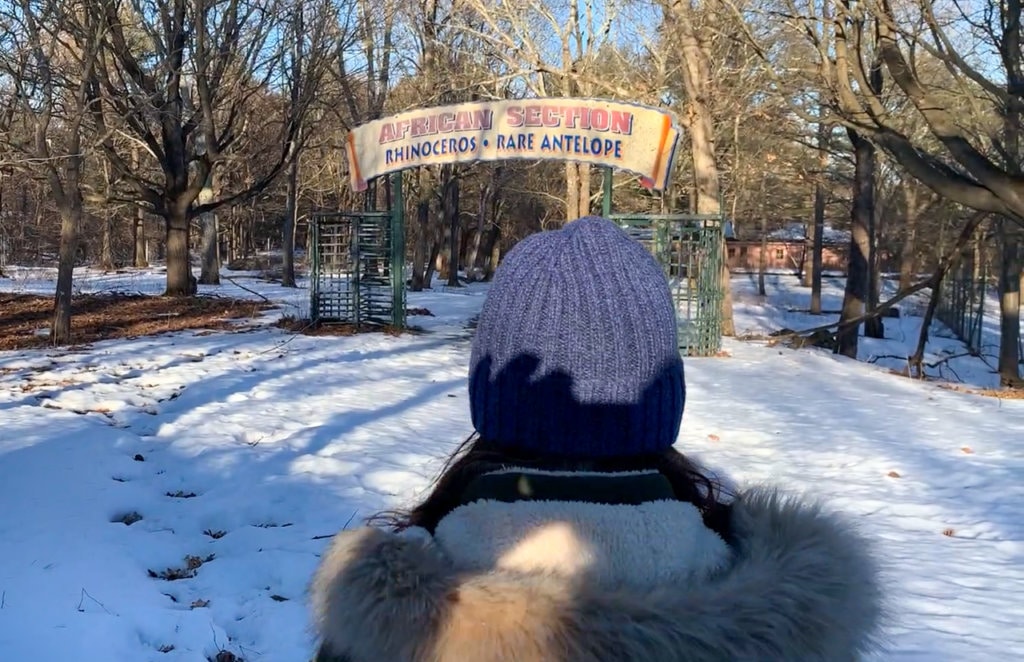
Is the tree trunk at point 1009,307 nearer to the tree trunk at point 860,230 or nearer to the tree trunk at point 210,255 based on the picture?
the tree trunk at point 860,230

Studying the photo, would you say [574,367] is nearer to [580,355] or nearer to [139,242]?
[580,355]

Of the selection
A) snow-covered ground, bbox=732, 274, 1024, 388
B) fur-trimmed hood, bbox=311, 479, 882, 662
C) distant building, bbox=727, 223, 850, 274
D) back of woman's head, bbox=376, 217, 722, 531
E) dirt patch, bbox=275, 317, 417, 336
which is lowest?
snow-covered ground, bbox=732, 274, 1024, 388

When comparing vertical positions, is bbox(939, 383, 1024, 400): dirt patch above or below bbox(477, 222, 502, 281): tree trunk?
below

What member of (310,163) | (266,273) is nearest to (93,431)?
(266,273)

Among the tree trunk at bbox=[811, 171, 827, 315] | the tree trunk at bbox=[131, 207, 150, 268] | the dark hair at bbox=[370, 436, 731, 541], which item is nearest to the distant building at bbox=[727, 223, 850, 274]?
the tree trunk at bbox=[811, 171, 827, 315]

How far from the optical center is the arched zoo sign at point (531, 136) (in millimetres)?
11969

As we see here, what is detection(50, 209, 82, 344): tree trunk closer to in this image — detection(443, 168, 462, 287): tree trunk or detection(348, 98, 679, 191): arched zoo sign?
detection(348, 98, 679, 191): arched zoo sign

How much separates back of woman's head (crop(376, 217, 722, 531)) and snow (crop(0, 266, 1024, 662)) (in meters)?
0.69

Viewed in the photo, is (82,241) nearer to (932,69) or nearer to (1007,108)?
(932,69)

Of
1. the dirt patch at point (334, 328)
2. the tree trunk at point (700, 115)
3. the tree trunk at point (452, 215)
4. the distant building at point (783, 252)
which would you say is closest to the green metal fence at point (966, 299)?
the tree trunk at point (700, 115)

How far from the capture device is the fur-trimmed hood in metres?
1.07

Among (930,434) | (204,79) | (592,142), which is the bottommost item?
(930,434)

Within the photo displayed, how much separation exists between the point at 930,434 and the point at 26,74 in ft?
38.9

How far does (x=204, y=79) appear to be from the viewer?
1650cm
